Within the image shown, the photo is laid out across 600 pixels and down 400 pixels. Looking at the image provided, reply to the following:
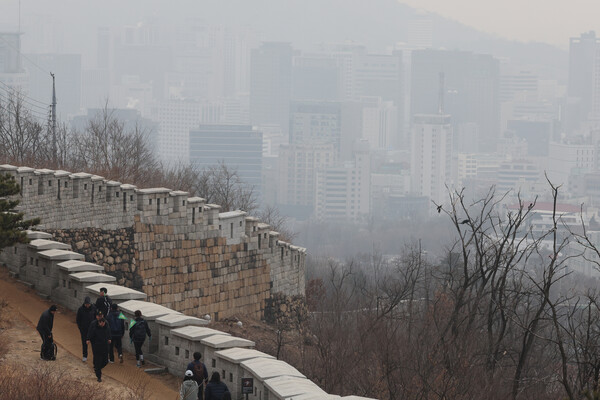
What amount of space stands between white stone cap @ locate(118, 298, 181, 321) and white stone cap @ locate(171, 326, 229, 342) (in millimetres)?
477

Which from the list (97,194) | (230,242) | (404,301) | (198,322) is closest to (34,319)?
(198,322)

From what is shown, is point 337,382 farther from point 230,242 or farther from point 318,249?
point 318,249

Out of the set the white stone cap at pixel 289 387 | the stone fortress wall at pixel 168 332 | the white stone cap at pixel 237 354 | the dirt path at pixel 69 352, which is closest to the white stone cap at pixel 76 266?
the stone fortress wall at pixel 168 332

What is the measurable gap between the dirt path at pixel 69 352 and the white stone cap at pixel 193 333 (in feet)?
Answer: 1.44

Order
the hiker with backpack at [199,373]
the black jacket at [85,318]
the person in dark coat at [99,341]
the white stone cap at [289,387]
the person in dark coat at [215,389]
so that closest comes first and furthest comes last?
the white stone cap at [289,387], the person in dark coat at [215,389], the hiker with backpack at [199,373], the person in dark coat at [99,341], the black jacket at [85,318]

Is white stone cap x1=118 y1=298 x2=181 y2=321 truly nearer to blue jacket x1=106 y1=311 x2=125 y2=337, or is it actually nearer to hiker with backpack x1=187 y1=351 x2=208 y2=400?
blue jacket x1=106 y1=311 x2=125 y2=337

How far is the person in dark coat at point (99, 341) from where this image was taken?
426 inches

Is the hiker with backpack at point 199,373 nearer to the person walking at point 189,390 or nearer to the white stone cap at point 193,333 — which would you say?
the person walking at point 189,390

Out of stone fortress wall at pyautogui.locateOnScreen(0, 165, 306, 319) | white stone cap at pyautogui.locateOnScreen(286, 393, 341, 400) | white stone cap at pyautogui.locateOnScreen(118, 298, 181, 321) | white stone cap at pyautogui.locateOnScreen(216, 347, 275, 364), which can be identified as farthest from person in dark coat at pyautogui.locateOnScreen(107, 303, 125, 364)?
stone fortress wall at pyautogui.locateOnScreen(0, 165, 306, 319)

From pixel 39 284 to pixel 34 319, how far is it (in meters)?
1.15

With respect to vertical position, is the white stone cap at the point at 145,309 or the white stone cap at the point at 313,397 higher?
the white stone cap at the point at 145,309

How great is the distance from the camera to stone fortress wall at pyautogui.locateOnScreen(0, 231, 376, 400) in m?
9.72

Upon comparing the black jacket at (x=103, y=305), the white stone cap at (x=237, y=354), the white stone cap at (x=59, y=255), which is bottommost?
the white stone cap at (x=237, y=354)

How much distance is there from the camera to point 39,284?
14180mm
